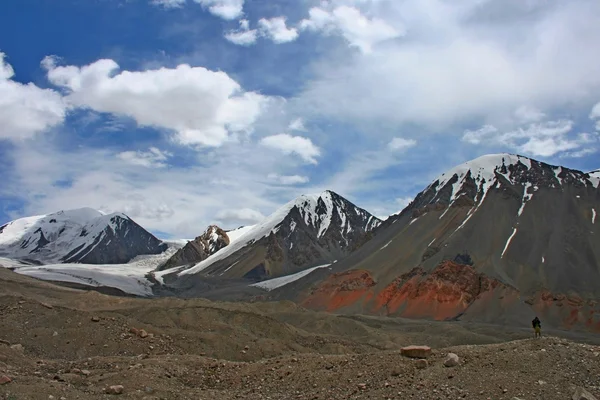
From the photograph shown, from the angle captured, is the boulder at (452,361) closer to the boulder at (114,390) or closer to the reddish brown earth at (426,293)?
the boulder at (114,390)

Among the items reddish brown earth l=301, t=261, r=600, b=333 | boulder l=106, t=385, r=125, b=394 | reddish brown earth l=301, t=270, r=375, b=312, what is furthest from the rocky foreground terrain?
reddish brown earth l=301, t=270, r=375, b=312

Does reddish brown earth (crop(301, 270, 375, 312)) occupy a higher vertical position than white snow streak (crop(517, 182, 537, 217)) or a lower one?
lower

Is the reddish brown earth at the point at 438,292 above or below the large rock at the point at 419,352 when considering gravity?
above

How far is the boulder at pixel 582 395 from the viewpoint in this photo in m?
13.5

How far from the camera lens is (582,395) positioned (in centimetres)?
1353

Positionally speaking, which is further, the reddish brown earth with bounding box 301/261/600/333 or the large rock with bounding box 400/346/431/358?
the reddish brown earth with bounding box 301/261/600/333

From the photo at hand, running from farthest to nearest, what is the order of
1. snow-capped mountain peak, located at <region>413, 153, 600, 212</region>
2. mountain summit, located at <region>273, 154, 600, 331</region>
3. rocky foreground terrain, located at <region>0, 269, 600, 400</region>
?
snow-capped mountain peak, located at <region>413, 153, 600, 212</region>, mountain summit, located at <region>273, 154, 600, 331</region>, rocky foreground terrain, located at <region>0, 269, 600, 400</region>

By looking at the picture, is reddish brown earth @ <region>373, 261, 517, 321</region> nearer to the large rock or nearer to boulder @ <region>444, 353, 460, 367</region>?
the large rock

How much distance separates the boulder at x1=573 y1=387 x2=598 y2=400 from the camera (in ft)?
44.2

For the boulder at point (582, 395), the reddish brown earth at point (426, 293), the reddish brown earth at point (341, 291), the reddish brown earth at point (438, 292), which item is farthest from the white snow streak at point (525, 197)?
the boulder at point (582, 395)

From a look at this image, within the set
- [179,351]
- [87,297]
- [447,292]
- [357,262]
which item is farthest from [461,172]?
[179,351]

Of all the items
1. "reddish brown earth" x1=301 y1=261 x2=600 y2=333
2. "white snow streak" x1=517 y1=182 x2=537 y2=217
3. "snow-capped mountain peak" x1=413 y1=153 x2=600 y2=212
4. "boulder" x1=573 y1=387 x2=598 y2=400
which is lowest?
"boulder" x1=573 y1=387 x2=598 y2=400

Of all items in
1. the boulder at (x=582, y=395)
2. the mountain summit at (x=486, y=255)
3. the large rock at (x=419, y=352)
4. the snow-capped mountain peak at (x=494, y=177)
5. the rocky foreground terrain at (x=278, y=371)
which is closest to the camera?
the boulder at (x=582, y=395)

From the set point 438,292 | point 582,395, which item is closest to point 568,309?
point 438,292
